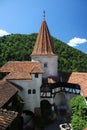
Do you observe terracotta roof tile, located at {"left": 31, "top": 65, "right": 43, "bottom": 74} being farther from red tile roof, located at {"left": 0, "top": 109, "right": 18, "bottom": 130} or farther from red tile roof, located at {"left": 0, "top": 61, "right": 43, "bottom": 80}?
red tile roof, located at {"left": 0, "top": 109, "right": 18, "bottom": 130}

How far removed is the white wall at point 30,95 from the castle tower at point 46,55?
5.01m

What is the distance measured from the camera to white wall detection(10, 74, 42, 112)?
116ft

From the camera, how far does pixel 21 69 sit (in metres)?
37.0

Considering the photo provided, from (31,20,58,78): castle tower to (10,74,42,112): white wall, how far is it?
16.4 ft

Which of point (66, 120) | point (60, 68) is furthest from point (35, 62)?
point (60, 68)

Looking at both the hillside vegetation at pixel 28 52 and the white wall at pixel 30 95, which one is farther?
the hillside vegetation at pixel 28 52

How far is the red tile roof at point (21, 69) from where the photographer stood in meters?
35.3

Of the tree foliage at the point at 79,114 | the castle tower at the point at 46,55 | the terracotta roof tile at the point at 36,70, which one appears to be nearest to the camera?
the tree foliage at the point at 79,114

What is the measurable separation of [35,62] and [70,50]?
1744 inches

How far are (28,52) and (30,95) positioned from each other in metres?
31.6

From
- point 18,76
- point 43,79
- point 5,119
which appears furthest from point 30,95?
point 5,119

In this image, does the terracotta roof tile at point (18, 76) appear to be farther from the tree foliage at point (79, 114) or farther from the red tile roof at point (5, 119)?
the red tile roof at point (5, 119)

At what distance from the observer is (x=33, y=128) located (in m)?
32.3

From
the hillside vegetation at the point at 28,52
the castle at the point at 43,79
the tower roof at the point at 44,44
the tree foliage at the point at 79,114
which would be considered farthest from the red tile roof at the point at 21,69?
the hillside vegetation at the point at 28,52
